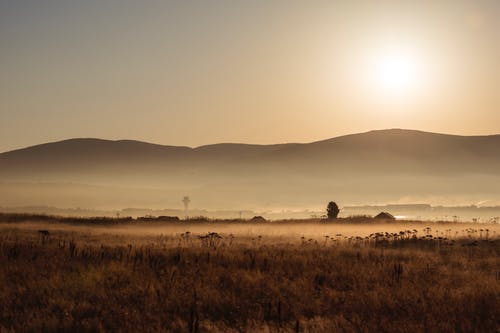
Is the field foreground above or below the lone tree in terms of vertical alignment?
below

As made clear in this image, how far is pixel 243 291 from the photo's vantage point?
15.9 meters

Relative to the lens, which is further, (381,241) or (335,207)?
(335,207)

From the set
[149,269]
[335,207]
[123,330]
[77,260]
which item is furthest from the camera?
[335,207]

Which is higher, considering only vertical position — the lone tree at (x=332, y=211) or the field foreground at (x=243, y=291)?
the lone tree at (x=332, y=211)

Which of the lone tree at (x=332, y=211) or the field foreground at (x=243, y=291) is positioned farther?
the lone tree at (x=332, y=211)

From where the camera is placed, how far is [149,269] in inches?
731

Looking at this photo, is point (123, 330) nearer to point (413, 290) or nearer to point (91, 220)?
point (413, 290)

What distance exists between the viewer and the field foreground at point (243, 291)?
12.8m

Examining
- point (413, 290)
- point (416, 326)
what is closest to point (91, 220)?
point (413, 290)

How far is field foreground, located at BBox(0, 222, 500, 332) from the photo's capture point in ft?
41.9

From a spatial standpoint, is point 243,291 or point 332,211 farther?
point 332,211

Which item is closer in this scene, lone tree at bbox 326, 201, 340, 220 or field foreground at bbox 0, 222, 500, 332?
field foreground at bbox 0, 222, 500, 332

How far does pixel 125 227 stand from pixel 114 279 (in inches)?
997

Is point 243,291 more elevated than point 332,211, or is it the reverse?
point 332,211
